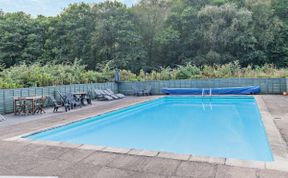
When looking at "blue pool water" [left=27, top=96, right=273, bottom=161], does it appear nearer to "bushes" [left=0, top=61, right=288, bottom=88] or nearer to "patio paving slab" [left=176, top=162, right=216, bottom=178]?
"patio paving slab" [left=176, top=162, right=216, bottom=178]

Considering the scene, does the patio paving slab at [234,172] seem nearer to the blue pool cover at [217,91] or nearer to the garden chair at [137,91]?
the blue pool cover at [217,91]

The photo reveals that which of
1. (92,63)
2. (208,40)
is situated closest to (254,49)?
(208,40)

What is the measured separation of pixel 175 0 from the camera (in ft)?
82.9

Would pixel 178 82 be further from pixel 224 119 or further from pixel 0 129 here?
pixel 0 129

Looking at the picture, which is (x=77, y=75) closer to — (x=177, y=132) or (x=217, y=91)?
(x=177, y=132)

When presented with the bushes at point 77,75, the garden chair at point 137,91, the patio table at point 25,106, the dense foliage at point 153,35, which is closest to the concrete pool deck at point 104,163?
the patio table at point 25,106

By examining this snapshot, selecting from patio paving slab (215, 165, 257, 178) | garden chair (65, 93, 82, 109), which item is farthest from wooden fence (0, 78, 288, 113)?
patio paving slab (215, 165, 257, 178)

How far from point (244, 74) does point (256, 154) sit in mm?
11188

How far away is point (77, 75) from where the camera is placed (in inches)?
486

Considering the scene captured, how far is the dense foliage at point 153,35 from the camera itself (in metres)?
21.6

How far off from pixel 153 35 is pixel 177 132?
62.6ft

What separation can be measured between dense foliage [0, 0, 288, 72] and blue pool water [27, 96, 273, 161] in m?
13.0

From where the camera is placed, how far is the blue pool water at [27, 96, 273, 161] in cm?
485

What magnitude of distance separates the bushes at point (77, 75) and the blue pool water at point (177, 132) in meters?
3.67
